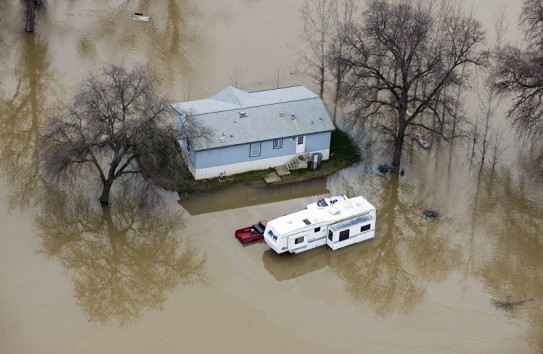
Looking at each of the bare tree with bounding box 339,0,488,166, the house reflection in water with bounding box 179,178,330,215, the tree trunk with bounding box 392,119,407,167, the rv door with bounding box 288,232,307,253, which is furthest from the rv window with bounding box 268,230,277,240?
the tree trunk with bounding box 392,119,407,167

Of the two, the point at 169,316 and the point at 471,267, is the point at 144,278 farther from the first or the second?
the point at 471,267

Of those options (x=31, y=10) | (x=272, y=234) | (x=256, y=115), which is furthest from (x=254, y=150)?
(x=31, y=10)

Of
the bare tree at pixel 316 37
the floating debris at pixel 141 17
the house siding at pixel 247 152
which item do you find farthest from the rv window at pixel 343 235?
the floating debris at pixel 141 17

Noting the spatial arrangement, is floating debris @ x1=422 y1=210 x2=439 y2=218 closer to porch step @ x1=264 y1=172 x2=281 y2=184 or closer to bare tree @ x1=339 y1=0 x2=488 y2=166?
bare tree @ x1=339 y1=0 x2=488 y2=166

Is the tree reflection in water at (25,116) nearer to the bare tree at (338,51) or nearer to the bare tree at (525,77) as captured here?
the bare tree at (338,51)

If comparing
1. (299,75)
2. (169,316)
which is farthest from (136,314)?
(299,75)
